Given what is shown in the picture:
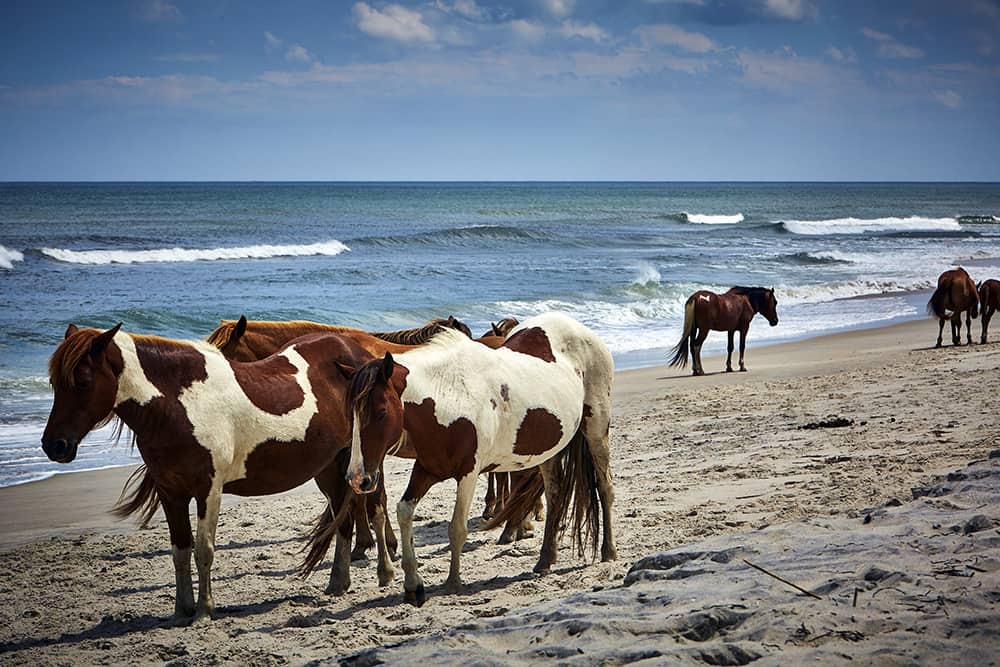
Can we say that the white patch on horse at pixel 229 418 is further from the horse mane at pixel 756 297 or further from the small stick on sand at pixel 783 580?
the horse mane at pixel 756 297

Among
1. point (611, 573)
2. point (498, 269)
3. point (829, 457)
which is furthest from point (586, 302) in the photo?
point (611, 573)

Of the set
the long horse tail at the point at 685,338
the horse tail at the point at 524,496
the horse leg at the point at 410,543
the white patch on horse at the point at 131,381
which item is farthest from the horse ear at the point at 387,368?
the long horse tail at the point at 685,338

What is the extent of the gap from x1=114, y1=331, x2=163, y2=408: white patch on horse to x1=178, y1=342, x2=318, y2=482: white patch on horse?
17 centimetres

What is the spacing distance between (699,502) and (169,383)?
12.9 ft

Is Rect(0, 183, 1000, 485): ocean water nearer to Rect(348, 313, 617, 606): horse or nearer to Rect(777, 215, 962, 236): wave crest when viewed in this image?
Rect(777, 215, 962, 236): wave crest

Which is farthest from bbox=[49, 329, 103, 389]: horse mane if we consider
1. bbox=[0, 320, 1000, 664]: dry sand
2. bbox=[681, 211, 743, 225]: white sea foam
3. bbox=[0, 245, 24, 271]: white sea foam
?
bbox=[681, 211, 743, 225]: white sea foam

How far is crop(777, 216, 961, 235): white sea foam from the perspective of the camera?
63531mm

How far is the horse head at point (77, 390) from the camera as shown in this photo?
5098 mm

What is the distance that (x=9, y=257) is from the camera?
32906 mm

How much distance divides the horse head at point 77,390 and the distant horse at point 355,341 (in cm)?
151

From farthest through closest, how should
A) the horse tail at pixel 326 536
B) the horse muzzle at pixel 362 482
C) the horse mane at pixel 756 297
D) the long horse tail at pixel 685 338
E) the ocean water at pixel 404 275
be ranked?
the ocean water at pixel 404 275
the horse mane at pixel 756 297
the long horse tail at pixel 685 338
the horse tail at pixel 326 536
the horse muzzle at pixel 362 482

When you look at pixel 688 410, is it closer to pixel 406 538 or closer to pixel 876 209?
pixel 406 538

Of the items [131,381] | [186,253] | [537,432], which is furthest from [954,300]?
[186,253]

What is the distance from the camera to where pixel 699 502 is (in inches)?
285
